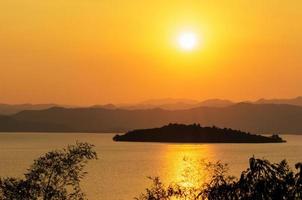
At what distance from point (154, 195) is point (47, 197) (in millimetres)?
10225

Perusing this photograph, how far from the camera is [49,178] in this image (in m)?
38.8

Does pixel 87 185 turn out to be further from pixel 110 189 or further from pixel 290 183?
pixel 290 183

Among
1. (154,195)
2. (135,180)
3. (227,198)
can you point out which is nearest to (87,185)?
(135,180)

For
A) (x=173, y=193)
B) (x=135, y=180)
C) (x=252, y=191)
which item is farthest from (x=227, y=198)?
(x=135, y=180)

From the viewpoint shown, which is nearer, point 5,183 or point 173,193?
point 5,183

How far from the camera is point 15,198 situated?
126ft

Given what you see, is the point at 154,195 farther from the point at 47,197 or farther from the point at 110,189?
the point at 110,189

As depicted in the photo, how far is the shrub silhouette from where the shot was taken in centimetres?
3847

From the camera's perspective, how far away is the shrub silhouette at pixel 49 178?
3847 cm

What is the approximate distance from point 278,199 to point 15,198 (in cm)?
2379

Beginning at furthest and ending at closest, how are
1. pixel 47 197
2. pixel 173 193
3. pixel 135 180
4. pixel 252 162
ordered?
pixel 135 180
pixel 173 193
pixel 47 197
pixel 252 162

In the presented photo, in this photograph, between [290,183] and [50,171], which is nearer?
[290,183]

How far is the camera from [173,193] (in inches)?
1750

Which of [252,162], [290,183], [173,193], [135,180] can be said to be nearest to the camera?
[252,162]
